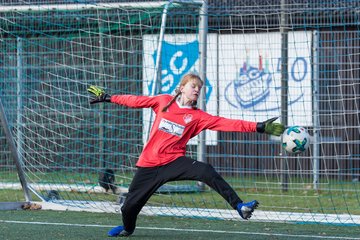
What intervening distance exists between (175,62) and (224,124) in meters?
4.93

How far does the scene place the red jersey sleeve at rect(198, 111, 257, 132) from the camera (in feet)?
26.4

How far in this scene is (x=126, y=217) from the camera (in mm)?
8609

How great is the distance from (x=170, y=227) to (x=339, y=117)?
6045 mm

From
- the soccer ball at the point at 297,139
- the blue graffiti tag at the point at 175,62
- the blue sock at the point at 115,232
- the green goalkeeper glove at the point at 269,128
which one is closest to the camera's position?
the green goalkeeper glove at the point at 269,128

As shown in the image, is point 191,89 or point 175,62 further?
point 175,62

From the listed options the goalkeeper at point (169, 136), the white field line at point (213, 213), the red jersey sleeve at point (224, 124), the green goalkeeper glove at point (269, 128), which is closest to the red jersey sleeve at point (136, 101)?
the goalkeeper at point (169, 136)

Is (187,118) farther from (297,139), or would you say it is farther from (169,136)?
(297,139)

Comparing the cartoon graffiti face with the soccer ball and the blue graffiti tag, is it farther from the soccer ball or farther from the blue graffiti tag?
the soccer ball

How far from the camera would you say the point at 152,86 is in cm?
1297

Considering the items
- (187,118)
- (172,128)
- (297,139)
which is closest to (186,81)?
(187,118)

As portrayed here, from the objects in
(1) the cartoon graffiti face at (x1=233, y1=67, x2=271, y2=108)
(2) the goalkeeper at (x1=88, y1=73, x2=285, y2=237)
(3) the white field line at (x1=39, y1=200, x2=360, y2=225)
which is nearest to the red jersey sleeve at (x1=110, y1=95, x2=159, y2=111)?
(2) the goalkeeper at (x1=88, y1=73, x2=285, y2=237)

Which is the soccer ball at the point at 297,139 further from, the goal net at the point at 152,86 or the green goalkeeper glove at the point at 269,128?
the goal net at the point at 152,86

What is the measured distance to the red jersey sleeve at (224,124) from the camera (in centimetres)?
804

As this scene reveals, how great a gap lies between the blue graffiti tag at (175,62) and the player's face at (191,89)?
4.44m
